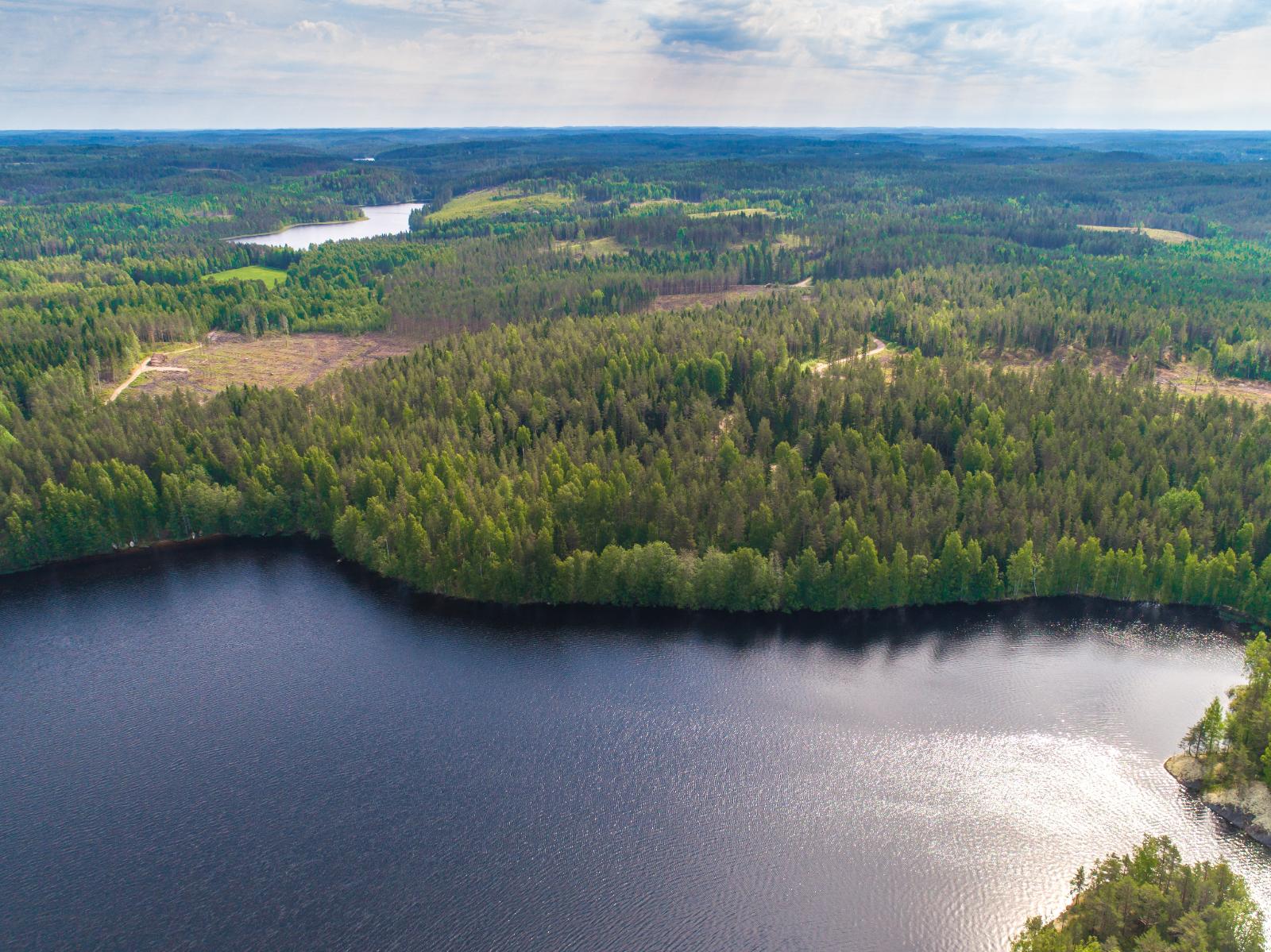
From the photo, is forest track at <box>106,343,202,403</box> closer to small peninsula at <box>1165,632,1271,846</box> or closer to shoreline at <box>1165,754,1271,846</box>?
small peninsula at <box>1165,632,1271,846</box>

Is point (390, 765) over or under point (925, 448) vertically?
under

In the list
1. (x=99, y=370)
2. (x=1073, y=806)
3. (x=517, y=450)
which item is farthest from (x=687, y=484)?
(x=99, y=370)

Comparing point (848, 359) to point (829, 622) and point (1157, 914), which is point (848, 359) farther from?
point (1157, 914)

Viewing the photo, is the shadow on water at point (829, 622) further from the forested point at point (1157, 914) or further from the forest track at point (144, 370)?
the forest track at point (144, 370)

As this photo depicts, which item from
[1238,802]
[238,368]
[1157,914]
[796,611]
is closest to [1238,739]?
[1238,802]

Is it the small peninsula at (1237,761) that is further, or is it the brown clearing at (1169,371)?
the brown clearing at (1169,371)

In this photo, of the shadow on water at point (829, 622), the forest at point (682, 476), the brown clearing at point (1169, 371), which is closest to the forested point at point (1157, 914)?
the shadow on water at point (829, 622)

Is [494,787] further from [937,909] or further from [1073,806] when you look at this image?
[1073,806]
